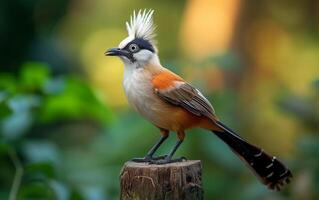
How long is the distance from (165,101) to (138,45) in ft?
1.16

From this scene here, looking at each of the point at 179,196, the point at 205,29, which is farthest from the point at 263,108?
the point at 179,196

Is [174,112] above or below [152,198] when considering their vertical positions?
A: above

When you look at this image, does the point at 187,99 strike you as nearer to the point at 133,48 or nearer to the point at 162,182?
the point at 133,48

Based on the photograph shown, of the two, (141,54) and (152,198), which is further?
(141,54)

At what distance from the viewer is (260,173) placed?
4.28 meters

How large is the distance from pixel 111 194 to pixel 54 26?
10.2 feet

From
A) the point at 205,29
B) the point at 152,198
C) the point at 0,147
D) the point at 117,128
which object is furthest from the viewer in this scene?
the point at 205,29

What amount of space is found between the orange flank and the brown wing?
0.02 metres

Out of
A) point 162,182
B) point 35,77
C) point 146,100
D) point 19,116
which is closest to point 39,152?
point 19,116

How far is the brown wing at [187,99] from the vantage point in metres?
4.07

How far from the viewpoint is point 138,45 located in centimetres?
423

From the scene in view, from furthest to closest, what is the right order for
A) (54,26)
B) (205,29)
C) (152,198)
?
1. (205,29)
2. (54,26)
3. (152,198)

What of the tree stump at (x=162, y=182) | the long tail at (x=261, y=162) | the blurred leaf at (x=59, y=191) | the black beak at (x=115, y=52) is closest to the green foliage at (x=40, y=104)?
the blurred leaf at (x=59, y=191)

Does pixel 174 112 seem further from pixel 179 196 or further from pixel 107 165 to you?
pixel 107 165
